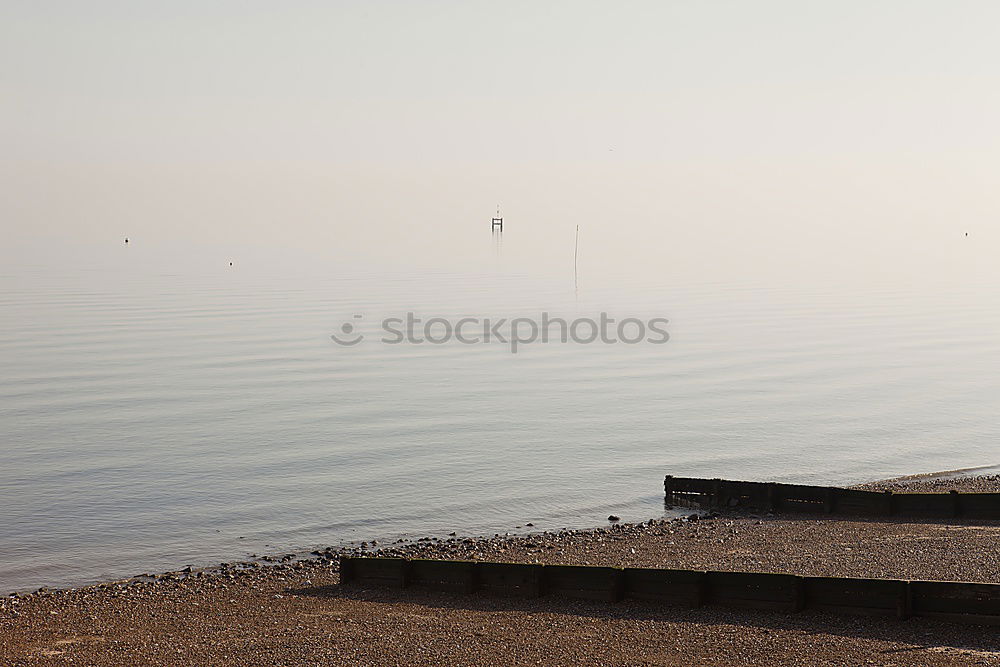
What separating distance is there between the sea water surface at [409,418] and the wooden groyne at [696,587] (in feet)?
22.2

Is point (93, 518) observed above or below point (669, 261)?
below

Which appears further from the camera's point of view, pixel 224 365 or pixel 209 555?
pixel 224 365

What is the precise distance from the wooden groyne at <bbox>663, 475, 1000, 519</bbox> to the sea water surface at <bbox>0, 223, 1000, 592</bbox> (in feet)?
4.14

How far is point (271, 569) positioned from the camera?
74.9 feet

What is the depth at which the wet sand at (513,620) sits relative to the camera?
1559 centimetres

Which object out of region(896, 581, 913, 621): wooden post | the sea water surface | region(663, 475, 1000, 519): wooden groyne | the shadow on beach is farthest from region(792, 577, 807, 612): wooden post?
the sea water surface

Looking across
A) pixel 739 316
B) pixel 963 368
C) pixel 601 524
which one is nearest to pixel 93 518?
pixel 601 524

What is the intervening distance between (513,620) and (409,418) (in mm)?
23106

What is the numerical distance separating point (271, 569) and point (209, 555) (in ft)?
7.18

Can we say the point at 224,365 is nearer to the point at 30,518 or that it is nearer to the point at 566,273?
the point at 30,518

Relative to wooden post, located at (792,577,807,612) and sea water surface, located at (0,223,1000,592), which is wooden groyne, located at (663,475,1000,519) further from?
wooden post, located at (792,577,807,612)
